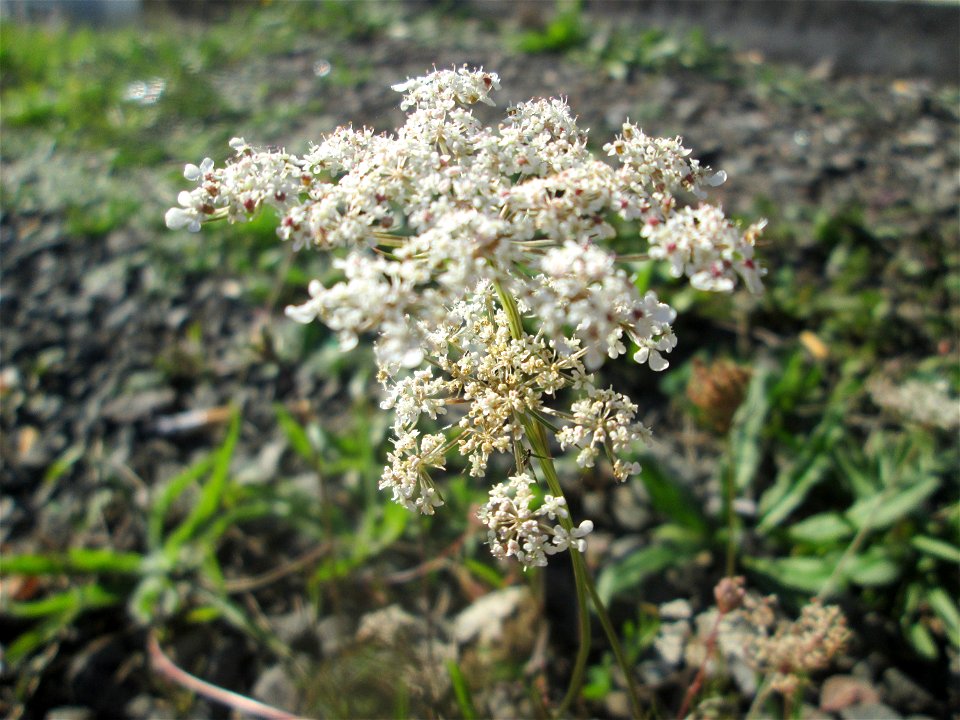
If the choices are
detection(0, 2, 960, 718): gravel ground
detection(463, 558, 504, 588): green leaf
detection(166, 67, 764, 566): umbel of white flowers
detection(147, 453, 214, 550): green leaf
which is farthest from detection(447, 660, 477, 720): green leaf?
detection(147, 453, 214, 550): green leaf

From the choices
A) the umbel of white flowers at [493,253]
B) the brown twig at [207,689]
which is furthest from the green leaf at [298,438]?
the umbel of white flowers at [493,253]

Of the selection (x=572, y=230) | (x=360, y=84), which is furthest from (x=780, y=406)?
(x=360, y=84)

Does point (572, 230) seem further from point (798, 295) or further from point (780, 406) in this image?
point (798, 295)

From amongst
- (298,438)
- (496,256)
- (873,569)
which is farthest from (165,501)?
(873,569)

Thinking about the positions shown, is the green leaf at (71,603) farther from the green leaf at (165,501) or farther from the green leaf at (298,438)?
the green leaf at (298,438)

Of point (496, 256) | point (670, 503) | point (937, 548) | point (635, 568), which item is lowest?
point (635, 568)

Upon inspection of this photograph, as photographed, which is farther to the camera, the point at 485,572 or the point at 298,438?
the point at 298,438

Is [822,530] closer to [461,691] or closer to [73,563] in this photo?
[461,691]
